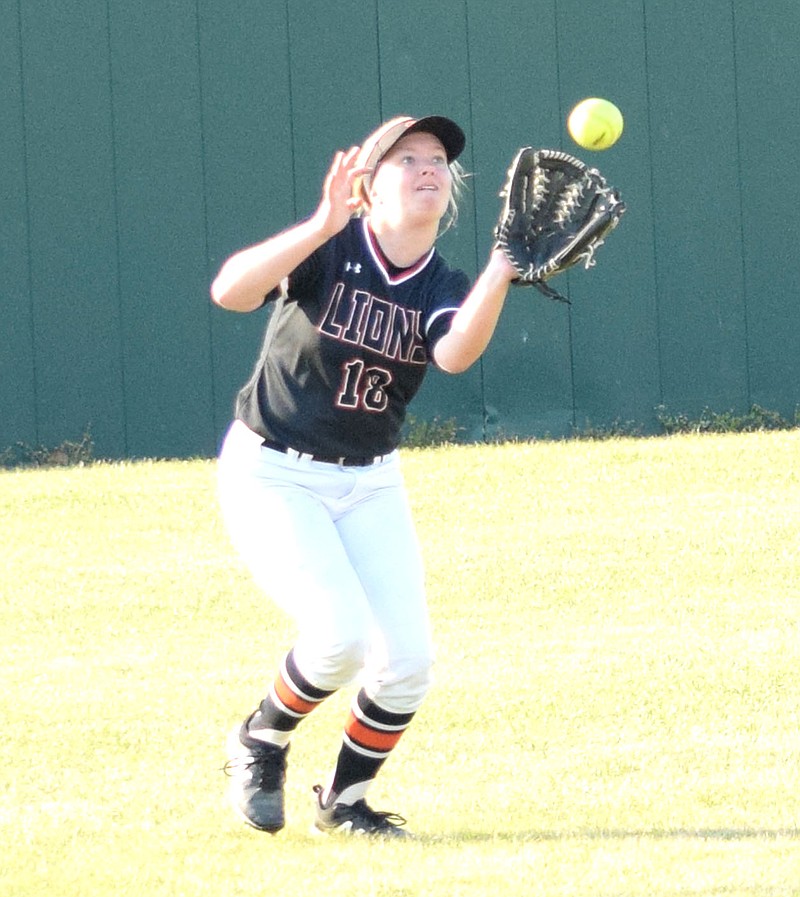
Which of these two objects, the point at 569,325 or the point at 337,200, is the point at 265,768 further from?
the point at 569,325

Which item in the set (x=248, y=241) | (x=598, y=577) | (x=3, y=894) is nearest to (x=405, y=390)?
(x=3, y=894)

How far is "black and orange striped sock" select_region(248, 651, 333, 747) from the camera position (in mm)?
4324

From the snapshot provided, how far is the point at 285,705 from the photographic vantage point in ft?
14.4

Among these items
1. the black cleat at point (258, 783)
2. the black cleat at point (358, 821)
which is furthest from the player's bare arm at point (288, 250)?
the black cleat at point (358, 821)

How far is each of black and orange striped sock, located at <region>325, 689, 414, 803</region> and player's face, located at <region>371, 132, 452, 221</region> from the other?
3.89 ft

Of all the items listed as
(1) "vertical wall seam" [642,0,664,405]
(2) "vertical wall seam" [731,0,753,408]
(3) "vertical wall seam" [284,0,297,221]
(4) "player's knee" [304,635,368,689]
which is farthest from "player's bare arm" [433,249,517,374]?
(2) "vertical wall seam" [731,0,753,408]

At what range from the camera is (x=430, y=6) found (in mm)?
11633

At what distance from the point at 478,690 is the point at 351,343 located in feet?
6.45

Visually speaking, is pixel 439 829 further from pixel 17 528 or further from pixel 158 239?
pixel 158 239

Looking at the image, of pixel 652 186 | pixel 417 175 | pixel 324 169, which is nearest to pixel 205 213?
pixel 324 169

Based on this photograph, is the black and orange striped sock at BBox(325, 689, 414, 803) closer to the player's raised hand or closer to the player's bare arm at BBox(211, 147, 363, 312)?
the player's bare arm at BBox(211, 147, 363, 312)

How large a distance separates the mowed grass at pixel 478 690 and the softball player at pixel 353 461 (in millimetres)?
238

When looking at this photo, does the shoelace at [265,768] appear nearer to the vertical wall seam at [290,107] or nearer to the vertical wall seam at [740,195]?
the vertical wall seam at [290,107]

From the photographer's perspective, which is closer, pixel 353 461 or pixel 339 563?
pixel 339 563
